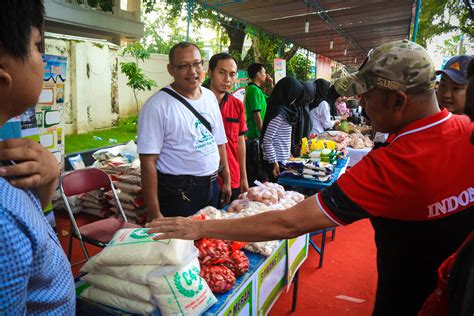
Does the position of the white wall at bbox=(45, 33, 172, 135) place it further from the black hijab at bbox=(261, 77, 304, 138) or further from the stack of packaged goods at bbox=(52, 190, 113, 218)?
the black hijab at bbox=(261, 77, 304, 138)

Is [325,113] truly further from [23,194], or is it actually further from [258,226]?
[23,194]

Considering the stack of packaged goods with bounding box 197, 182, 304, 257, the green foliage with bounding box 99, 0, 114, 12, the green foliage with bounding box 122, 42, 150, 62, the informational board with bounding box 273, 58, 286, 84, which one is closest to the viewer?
the stack of packaged goods with bounding box 197, 182, 304, 257

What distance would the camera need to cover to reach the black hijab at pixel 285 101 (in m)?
4.13

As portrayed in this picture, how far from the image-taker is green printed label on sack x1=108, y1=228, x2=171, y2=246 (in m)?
1.49

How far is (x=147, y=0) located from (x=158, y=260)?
7728mm

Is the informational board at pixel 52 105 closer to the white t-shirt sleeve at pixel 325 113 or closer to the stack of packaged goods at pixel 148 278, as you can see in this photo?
the stack of packaged goods at pixel 148 278

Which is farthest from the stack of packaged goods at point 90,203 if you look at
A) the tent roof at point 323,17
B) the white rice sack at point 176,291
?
the tent roof at point 323,17

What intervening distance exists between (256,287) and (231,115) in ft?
6.72

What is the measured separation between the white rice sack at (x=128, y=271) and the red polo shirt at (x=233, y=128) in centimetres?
210

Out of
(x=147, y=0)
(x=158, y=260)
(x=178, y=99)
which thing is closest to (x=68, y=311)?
(x=158, y=260)

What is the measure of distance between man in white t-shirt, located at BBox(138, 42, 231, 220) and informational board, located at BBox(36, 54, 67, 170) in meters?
1.35

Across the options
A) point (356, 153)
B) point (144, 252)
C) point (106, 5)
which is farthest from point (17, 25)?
point (356, 153)

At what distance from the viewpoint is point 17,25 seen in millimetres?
661

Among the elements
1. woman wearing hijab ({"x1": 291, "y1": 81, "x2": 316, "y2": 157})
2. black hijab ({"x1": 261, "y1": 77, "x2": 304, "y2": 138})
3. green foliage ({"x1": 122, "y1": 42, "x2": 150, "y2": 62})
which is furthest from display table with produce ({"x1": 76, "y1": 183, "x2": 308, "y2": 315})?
green foliage ({"x1": 122, "y1": 42, "x2": 150, "y2": 62})
